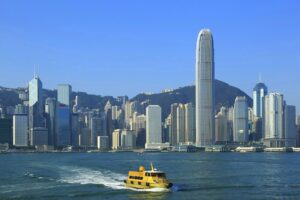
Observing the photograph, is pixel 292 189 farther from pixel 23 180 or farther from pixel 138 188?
pixel 23 180

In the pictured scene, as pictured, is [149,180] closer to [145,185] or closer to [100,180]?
[145,185]

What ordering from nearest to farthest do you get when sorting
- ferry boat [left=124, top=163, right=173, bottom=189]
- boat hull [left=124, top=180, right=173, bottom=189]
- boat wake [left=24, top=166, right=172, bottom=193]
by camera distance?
boat hull [left=124, top=180, right=173, bottom=189], ferry boat [left=124, top=163, right=173, bottom=189], boat wake [left=24, top=166, right=172, bottom=193]

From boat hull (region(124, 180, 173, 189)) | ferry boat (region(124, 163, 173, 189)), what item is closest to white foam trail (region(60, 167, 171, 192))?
boat hull (region(124, 180, 173, 189))

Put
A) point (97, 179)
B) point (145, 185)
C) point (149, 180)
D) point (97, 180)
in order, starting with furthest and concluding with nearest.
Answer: point (97, 179), point (97, 180), point (145, 185), point (149, 180)

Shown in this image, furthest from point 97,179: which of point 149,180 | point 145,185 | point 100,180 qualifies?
point 149,180

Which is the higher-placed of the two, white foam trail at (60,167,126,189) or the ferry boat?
the ferry boat

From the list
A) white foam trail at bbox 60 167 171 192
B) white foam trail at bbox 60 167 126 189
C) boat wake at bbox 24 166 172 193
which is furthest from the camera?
white foam trail at bbox 60 167 126 189

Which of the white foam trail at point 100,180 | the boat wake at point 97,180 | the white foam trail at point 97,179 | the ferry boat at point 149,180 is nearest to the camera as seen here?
the ferry boat at point 149,180

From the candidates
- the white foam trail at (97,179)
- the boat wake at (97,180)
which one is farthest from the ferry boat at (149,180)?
the white foam trail at (97,179)

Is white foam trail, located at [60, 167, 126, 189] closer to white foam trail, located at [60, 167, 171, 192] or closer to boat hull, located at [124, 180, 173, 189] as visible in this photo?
white foam trail, located at [60, 167, 171, 192]

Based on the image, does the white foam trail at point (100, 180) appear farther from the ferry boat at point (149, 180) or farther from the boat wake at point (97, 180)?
the ferry boat at point (149, 180)
